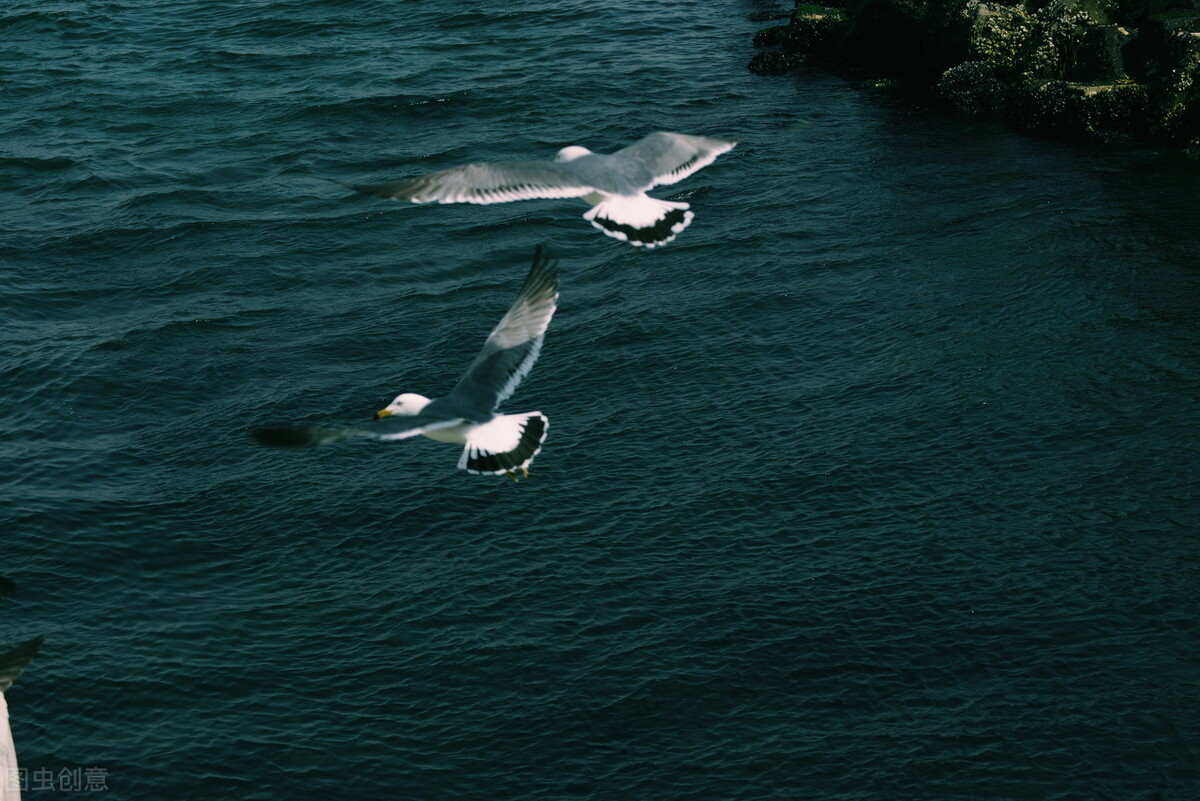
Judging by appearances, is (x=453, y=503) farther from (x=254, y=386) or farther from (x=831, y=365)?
(x=831, y=365)

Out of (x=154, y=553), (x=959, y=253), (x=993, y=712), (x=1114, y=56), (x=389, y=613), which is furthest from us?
(x=1114, y=56)

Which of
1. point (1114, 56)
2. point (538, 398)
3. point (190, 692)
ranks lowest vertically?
point (190, 692)

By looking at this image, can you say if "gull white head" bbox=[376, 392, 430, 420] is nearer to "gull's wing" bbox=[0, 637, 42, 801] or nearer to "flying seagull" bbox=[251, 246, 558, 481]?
"flying seagull" bbox=[251, 246, 558, 481]

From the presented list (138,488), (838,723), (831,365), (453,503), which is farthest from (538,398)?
(838,723)

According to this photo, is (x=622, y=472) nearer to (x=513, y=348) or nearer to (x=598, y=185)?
(x=513, y=348)

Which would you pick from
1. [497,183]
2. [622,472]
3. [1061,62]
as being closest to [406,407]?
[497,183]

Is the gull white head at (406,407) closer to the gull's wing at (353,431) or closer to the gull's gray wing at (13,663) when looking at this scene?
the gull's wing at (353,431)
